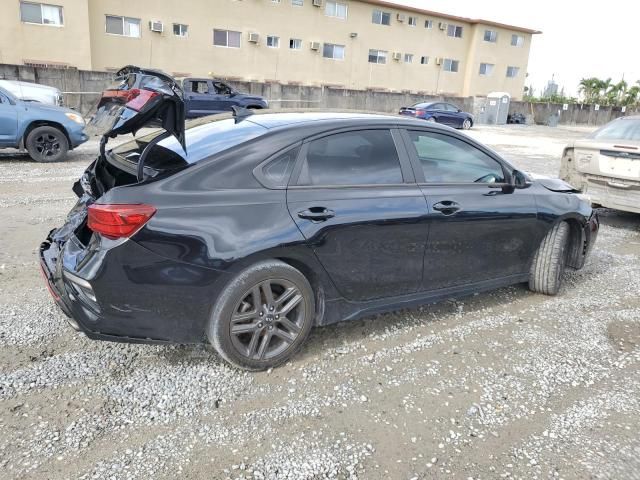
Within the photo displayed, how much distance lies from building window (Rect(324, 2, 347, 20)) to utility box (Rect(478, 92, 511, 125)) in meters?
11.0

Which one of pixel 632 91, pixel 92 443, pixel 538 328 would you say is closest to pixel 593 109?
pixel 632 91

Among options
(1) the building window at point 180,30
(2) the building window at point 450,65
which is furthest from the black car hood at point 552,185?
(2) the building window at point 450,65

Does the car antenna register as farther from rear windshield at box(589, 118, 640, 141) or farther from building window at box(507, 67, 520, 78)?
building window at box(507, 67, 520, 78)

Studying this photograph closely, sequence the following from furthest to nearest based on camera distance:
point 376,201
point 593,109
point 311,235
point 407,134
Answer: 1. point 593,109
2. point 407,134
3. point 376,201
4. point 311,235

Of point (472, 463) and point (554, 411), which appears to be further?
point (554, 411)

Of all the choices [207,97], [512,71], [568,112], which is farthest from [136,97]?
[512,71]

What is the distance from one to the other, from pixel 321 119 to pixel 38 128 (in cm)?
850

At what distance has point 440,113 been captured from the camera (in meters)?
24.9

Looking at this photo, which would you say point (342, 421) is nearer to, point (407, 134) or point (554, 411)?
point (554, 411)

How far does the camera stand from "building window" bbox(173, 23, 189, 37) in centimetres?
2677

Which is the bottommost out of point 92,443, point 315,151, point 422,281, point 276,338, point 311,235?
point 92,443

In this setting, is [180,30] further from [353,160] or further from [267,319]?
[267,319]

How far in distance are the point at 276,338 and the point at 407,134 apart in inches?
66.1

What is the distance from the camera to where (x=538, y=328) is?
153 inches
